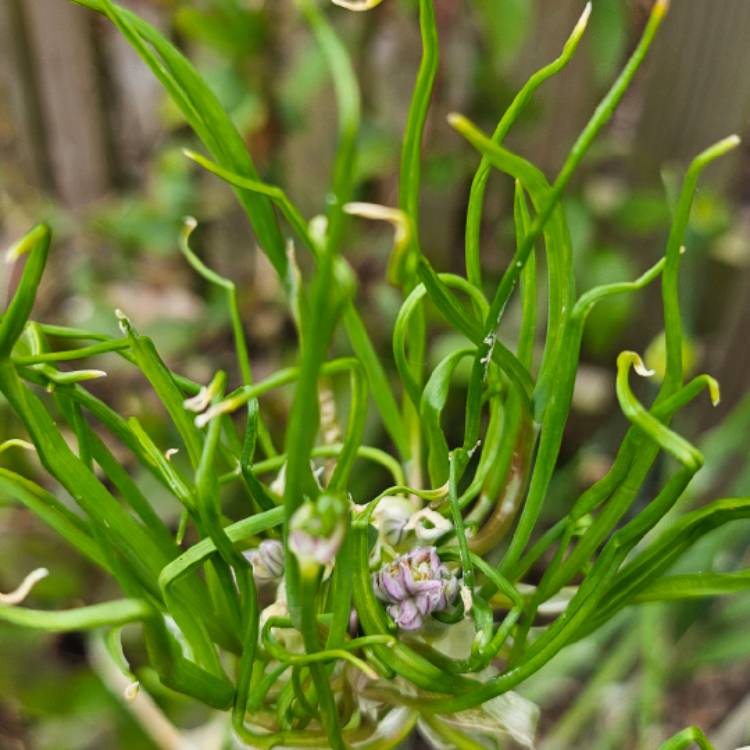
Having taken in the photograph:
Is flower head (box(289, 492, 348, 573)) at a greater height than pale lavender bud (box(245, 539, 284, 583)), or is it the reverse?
flower head (box(289, 492, 348, 573))

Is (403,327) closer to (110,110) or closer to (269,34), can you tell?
(269,34)

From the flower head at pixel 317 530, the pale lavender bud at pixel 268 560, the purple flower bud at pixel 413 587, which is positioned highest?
the flower head at pixel 317 530

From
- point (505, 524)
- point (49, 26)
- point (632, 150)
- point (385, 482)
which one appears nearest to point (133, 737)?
point (385, 482)

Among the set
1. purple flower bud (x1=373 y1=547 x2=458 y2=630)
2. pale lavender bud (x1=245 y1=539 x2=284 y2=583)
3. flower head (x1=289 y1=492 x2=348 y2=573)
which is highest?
flower head (x1=289 y1=492 x2=348 y2=573)

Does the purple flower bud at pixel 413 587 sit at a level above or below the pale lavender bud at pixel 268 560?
above
